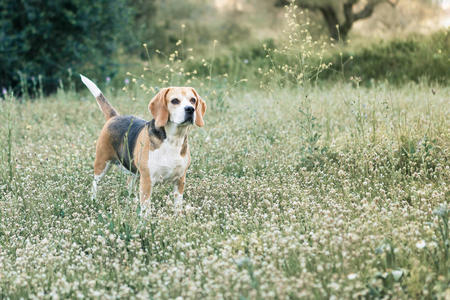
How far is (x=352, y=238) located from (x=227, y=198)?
2.02m

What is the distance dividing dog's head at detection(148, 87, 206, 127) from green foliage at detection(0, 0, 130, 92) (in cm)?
744

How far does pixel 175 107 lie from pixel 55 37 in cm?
907

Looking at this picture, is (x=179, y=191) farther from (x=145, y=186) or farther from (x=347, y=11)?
(x=347, y=11)

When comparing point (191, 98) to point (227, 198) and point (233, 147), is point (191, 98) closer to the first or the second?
point (227, 198)

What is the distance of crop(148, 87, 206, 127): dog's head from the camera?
4773mm

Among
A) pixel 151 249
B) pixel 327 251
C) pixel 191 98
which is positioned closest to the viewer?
pixel 327 251

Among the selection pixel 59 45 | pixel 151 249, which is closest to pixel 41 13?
pixel 59 45

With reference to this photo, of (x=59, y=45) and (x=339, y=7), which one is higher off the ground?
(x=339, y=7)

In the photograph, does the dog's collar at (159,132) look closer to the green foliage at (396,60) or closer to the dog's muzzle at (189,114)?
the dog's muzzle at (189,114)

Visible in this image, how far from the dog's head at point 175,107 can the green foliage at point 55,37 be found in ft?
24.4

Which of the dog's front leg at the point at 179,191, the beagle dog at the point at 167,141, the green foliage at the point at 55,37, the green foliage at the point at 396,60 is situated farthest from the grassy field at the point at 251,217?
the green foliage at the point at 396,60

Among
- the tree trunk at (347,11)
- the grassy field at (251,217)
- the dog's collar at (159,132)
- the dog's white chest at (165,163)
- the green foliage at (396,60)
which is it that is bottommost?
the grassy field at (251,217)

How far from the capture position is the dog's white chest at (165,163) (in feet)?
15.9

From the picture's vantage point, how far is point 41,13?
11867 mm
